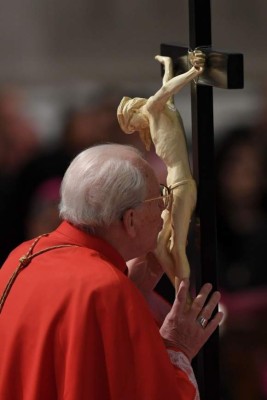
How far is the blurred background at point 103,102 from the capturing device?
2520 millimetres

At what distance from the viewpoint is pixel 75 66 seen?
260 cm

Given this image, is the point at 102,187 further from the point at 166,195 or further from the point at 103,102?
the point at 103,102

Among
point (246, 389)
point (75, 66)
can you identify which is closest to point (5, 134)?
point (75, 66)

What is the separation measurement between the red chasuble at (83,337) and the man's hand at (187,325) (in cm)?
9

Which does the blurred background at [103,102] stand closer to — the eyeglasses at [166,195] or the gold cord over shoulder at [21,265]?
the eyeglasses at [166,195]

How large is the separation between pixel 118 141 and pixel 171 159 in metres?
0.92

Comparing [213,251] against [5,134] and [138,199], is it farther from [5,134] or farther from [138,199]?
[5,134]

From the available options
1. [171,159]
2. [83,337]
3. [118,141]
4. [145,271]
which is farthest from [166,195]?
[118,141]

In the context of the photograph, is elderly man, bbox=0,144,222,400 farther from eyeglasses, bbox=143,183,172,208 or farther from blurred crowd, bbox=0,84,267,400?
blurred crowd, bbox=0,84,267,400

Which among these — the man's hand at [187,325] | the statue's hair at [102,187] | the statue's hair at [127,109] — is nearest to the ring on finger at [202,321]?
the man's hand at [187,325]

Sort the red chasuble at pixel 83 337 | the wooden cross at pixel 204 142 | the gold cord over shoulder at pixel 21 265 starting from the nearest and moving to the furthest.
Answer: the red chasuble at pixel 83 337
the gold cord over shoulder at pixel 21 265
the wooden cross at pixel 204 142

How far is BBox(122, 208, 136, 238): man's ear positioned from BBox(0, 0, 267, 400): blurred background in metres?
1.07

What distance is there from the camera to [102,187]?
141 cm

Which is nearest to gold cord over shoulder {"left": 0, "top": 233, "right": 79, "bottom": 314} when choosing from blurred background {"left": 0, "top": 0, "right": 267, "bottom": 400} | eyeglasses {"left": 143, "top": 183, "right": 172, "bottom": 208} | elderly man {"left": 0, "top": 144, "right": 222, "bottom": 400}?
elderly man {"left": 0, "top": 144, "right": 222, "bottom": 400}
